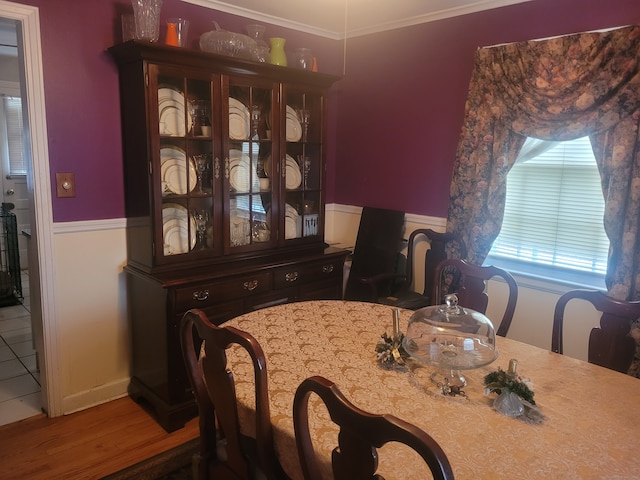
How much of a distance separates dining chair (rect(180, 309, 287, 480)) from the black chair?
1.79 m

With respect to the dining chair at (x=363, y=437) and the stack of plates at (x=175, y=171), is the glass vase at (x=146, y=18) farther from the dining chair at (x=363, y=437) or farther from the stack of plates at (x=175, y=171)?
the dining chair at (x=363, y=437)

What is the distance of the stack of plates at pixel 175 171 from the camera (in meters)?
2.60

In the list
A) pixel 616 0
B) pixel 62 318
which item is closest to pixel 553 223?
pixel 616 0

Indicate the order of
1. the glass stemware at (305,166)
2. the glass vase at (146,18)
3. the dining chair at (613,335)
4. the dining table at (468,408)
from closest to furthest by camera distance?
1. the dining table at (468,408)
2. the dining chair at (613,335)
3. the glass vase at (146,18)
4. the glass stemware at (305,166)

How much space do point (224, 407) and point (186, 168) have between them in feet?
5.13

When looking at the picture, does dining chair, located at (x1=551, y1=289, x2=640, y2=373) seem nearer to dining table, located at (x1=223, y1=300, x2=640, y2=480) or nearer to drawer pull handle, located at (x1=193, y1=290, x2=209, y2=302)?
dining table, located at (x1=223, y1=300, x2=640, y2=480)

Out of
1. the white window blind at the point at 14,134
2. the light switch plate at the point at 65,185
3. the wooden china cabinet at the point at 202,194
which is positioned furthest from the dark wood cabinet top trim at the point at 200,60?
the white window blind at the point at 14,134

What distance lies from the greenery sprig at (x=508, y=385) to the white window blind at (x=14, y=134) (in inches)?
218

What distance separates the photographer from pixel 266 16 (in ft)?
10.6

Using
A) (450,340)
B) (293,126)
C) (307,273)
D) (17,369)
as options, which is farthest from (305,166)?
(17,369)

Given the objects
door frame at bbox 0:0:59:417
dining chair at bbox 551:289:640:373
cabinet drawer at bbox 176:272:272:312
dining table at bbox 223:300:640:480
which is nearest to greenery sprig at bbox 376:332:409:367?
dining table at bbox 223:300:640:480

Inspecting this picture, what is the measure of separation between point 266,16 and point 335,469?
9.78 ft

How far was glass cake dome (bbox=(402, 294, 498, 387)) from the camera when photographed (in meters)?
1.55

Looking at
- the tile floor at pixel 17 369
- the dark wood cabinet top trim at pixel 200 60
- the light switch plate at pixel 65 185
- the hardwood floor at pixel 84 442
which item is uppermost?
the dark wood cabinet top trim at pixel 200 60
